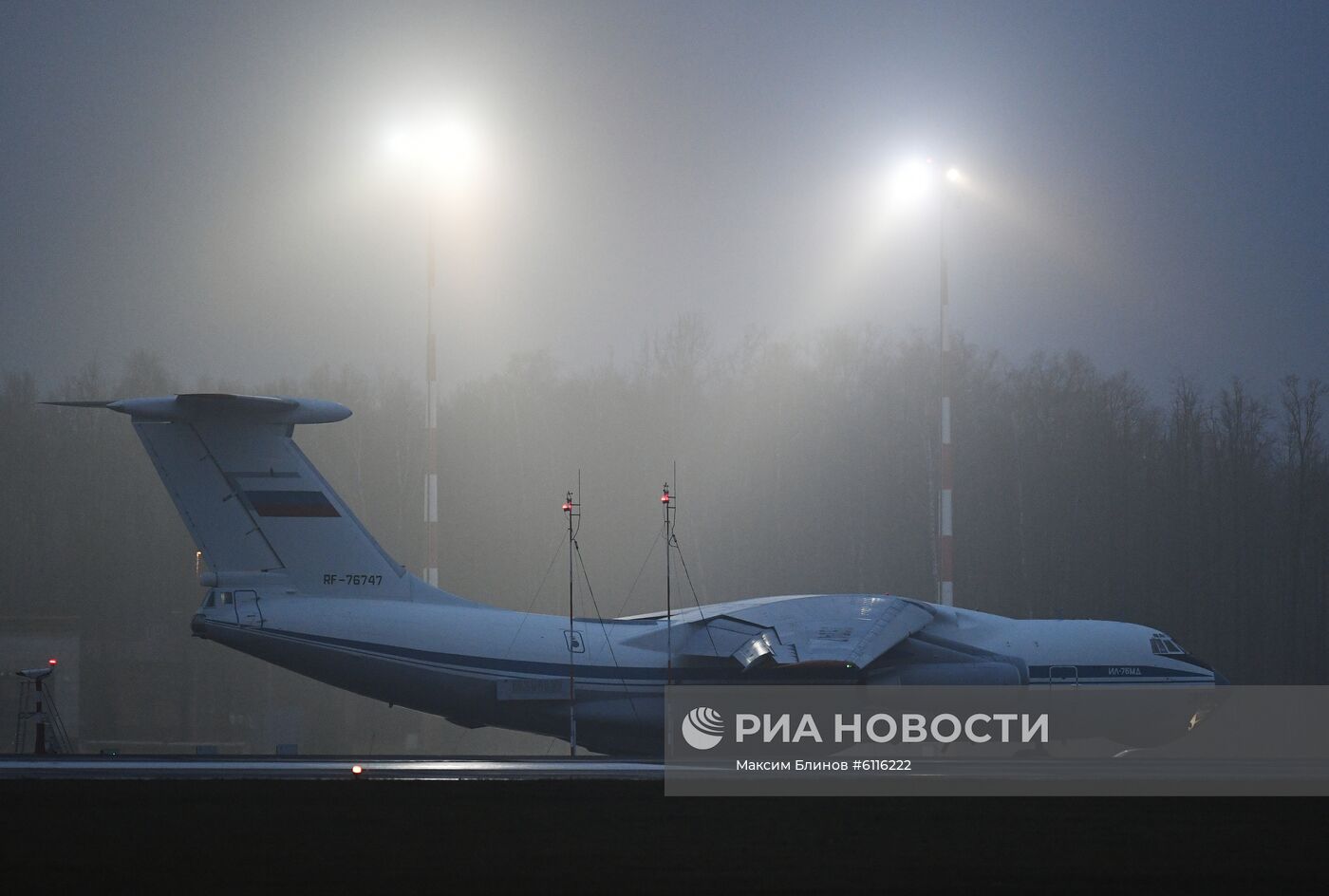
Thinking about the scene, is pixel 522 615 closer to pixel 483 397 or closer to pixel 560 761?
pixel 560 761

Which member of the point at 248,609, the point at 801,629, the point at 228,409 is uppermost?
the point at 228,409

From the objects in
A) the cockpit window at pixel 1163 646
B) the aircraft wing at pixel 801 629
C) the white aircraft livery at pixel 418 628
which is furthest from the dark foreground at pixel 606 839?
the cockpit window at pixel 1163 646

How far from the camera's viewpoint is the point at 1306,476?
130ft

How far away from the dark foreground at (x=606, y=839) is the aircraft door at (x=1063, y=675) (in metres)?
7.05

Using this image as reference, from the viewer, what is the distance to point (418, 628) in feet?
62.3

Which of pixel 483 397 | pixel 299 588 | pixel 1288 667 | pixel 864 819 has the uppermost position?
pixel 483 397

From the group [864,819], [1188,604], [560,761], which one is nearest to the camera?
[864,819]

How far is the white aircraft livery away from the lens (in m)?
18.8

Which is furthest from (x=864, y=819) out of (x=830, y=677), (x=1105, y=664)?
(x=1105, y=664)

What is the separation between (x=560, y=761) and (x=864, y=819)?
5.73 meters

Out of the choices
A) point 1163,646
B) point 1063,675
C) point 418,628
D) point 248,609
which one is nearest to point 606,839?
point 418,628

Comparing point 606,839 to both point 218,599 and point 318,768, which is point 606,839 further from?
point 218,599

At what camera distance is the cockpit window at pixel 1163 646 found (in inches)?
844

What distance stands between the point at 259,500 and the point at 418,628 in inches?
129
